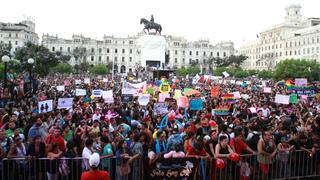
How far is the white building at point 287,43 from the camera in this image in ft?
254

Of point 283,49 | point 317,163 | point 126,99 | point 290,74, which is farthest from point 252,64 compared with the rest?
point 317,163

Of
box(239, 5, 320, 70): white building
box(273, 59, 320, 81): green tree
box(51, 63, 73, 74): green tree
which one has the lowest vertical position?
box(273, 59, 320, 81): green tree

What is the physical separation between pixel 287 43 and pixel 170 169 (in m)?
86.0

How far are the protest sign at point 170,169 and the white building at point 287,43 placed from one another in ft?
241

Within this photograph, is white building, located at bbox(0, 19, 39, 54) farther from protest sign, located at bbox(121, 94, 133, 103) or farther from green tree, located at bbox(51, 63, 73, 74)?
protest sign, located at bbox(121, 94, 133, 103)

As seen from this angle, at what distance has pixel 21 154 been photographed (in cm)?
730

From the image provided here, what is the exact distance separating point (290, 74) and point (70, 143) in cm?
4626

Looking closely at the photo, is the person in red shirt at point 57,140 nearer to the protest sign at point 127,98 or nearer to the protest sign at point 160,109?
the protest sign at point 160,109

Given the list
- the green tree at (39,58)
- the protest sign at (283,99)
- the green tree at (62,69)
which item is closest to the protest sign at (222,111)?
the protest sign at (283,99)

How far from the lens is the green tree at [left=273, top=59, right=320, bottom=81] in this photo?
49.3m

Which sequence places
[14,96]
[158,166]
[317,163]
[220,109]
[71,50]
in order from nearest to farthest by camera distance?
[158,166], [317,163], [220,109], [14,96], [71,50]

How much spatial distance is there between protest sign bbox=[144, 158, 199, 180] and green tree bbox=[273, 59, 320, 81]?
45210 millimetres

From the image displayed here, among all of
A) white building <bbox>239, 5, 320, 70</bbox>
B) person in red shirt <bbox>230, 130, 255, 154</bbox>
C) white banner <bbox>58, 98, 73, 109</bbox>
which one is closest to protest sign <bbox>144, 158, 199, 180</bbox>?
person in red shirt <bbox>230, 130, 255, 154</bbox>

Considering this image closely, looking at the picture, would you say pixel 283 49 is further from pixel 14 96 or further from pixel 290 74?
pixel 14 96
